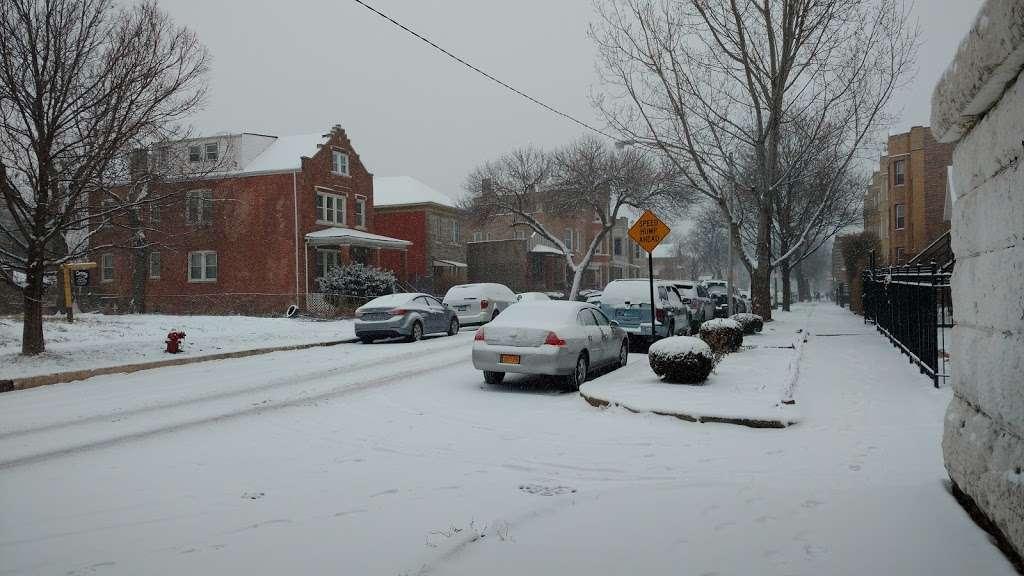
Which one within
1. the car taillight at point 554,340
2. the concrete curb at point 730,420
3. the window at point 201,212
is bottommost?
the concrete curb at point 730,420

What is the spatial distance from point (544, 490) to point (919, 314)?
28.2 ft

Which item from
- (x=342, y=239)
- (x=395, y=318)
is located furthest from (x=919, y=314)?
(x=342, y=239)

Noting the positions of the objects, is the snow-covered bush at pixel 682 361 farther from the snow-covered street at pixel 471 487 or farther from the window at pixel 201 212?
the window at pixel 201 212

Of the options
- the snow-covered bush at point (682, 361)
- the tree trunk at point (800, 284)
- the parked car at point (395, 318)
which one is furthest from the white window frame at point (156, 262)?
the tree trunk at point (800, 284)

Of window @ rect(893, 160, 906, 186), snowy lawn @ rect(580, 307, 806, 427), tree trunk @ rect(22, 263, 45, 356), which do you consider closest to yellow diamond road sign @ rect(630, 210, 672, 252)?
snowy lawn @ rect(580, 307, 806, 427)

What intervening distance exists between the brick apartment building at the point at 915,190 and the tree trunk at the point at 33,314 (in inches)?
1492

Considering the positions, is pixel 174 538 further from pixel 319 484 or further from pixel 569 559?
pixel 569 559

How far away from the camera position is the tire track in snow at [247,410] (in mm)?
7109

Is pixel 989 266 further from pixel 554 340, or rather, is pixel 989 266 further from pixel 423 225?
pixel 423 225

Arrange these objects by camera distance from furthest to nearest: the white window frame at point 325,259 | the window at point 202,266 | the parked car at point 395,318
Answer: the window at point 202,266 → the white window frame at point 325,259 → the parked car at point 395,318

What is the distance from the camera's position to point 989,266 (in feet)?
12.9

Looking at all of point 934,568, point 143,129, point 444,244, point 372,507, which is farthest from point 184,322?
point 444,244

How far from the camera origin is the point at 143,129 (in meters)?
15.1

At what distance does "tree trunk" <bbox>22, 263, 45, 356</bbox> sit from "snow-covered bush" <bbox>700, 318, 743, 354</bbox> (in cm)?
1362
